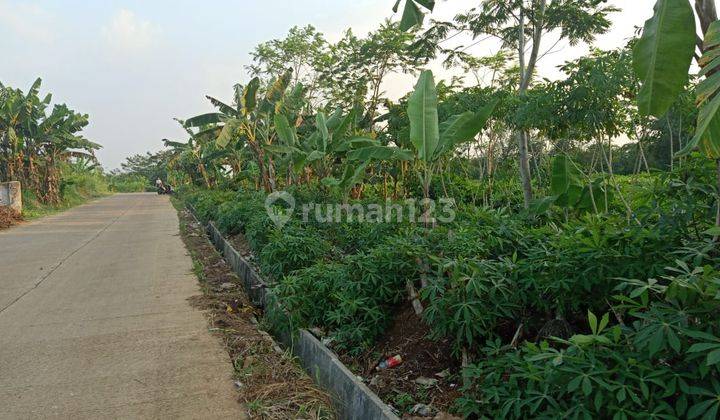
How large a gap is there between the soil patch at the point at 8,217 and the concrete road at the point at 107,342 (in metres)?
6.14

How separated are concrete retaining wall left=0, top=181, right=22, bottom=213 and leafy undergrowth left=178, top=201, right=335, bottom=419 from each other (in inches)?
480

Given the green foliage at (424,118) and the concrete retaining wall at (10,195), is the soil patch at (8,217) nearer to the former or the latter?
the concrete retaining wall at (10,195)

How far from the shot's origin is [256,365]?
384 centimetres

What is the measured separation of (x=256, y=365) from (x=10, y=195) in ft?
50.6

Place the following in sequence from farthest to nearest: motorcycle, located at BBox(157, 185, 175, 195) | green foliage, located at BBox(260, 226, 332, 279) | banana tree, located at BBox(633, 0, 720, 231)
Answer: motorcycle, located at BBox(157, 185, 175, 195) → green foliage, located at BBox(260, 226, 332, 279) → banana tree, located at BBox(633, 0, 720, 231)

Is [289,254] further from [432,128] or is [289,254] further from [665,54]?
[665,54]

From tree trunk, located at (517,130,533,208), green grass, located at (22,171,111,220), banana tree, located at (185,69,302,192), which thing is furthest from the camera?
green grass, located at (22,171,111,220)

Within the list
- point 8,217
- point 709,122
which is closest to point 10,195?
point 8,217

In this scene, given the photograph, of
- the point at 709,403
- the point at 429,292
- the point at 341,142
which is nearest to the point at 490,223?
the point at 429,292

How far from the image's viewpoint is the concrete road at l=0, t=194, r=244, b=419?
10.6 feet

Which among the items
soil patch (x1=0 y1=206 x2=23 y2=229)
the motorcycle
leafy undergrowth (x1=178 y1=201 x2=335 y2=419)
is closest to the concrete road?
leafy undergrowth (x1=178 y1=201 x2=335 y2=419)

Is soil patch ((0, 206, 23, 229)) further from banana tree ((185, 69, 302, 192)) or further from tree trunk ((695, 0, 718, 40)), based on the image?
tree trunk ((695, 0, 718, 40))

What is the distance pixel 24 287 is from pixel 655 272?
7133mm

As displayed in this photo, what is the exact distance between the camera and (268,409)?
310 centimetres
